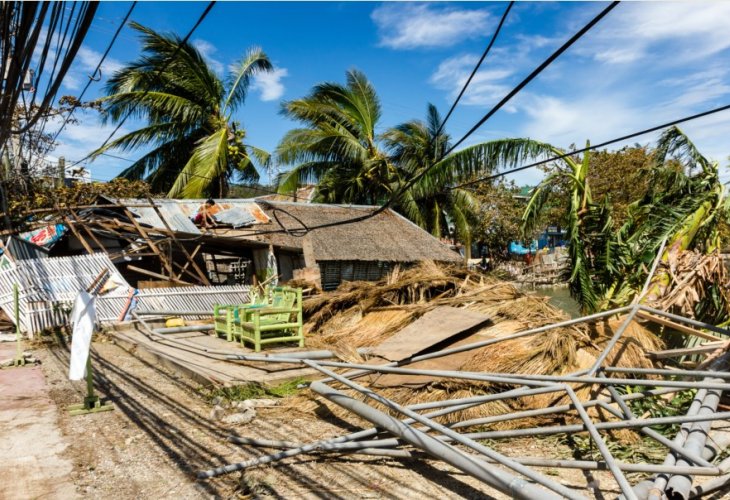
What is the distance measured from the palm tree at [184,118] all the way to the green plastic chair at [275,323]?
934 cm

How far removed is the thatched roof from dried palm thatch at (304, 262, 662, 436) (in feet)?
14.3

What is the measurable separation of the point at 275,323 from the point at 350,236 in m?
8.56

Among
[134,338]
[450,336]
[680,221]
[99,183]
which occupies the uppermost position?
[99,183]

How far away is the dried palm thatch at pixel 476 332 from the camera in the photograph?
6258 mm

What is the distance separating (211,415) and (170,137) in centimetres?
1715

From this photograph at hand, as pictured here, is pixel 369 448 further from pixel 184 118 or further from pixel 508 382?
pixel 184 118

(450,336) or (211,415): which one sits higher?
(450,336)

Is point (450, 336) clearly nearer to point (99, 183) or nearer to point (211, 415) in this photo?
point (211, 415)

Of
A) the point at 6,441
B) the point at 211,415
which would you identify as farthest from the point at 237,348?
the point at 6,441

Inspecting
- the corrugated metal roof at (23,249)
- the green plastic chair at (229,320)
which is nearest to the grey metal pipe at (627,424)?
the green plastic chair at (229,320)

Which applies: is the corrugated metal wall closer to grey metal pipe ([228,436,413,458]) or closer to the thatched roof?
the thatched roof

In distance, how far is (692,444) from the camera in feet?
13.8

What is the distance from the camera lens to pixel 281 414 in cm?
644

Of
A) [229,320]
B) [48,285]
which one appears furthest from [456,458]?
[48,285]
